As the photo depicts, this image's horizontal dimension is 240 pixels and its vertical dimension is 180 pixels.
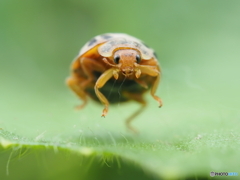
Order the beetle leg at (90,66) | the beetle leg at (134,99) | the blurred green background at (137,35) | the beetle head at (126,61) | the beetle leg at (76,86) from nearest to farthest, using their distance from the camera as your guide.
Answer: the beetle head at (126,61) < the beetle leg at (90,66) < the beetle leg at (134,99) < the beetle leg at (76,86) < the blurred green background at (137,35)

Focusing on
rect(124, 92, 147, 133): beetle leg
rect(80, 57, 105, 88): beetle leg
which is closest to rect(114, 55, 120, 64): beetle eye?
rect(80, 57, 105, 88): beetle leg

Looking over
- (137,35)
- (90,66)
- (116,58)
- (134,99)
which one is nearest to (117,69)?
(116,58)

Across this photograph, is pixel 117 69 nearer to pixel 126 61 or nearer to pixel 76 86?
pixel 126 61

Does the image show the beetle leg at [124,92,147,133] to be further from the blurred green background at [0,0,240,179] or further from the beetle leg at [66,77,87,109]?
the beetle leg at [66,77,87,109]

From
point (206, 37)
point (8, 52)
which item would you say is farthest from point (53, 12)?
point (206, 37)

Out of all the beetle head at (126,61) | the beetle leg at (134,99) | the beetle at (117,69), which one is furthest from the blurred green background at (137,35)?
the beetle head at (126,61)

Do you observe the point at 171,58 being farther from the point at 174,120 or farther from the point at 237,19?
the point at 174,120

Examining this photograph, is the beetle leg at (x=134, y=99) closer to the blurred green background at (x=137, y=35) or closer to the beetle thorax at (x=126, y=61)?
the blurred green background at (x=137, y=35)
